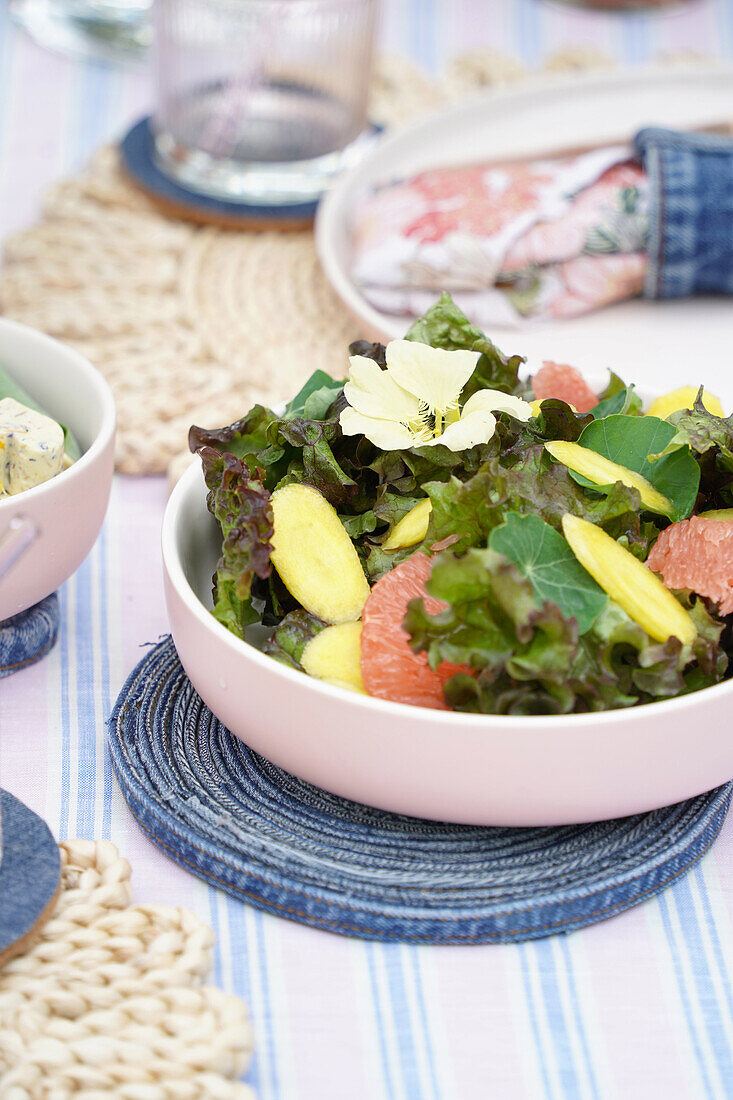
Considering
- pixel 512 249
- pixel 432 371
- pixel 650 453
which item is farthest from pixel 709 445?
pixel 512 249

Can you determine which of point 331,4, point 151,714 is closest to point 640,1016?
point 151,714

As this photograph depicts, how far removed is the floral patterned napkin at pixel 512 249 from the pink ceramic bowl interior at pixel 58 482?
0.32 metres

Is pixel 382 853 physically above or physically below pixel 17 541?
below

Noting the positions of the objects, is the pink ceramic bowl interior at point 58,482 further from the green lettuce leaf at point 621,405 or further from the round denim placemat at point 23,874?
the green lettuce leaf at point 621,405

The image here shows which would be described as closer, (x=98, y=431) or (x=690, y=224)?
(x=98, y=431)

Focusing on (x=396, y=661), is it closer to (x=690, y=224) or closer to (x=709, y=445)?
(x=709, y=445)

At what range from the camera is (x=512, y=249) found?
91 centimetres

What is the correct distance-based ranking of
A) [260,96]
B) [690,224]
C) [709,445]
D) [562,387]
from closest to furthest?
[709,445] < [562,387] < [690,224] < [260,96]

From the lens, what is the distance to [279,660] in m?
0.50

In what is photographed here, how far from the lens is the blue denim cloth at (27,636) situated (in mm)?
597

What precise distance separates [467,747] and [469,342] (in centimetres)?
27

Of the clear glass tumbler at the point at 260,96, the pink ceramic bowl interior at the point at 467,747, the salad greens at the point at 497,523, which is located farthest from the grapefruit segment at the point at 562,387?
the clear glass tumbler at the point at 260,96

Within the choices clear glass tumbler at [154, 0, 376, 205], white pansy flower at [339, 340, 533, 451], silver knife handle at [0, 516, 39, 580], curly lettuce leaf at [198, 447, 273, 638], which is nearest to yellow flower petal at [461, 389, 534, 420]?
white pansy flower at [339, 340, 533, 451]

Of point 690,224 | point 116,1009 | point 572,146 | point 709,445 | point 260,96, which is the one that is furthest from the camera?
point 260,96
